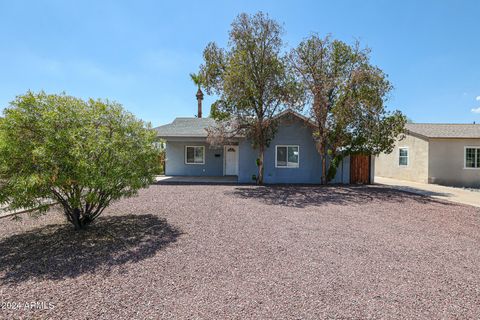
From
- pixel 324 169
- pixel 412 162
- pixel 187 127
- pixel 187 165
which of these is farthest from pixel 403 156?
pixel 187 127

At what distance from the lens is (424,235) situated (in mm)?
5598

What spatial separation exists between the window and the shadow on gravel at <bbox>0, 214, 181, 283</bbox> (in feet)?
63.7

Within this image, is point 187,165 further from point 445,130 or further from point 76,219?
point 445,130

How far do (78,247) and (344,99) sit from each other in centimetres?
1284

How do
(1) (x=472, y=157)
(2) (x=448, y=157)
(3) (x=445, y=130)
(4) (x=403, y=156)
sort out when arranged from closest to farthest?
(1) (x=472, y=157) → (2) (x=448, y=157) → (3) (x=445, y=130) → (4) (x=403, y=156)

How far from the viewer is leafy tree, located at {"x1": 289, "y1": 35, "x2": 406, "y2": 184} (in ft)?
41.0

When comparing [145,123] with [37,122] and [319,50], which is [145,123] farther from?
[319,50]

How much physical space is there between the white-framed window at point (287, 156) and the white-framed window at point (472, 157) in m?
11.4

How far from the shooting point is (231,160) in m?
17.7

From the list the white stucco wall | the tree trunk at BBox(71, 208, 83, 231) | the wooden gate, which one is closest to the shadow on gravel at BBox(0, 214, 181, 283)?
the tree trunk at BBox(71, 208, 83, 231)

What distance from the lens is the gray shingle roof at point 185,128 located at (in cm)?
1582

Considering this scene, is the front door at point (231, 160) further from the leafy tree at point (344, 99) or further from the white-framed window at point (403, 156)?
the white-framed window at point (403, 156)

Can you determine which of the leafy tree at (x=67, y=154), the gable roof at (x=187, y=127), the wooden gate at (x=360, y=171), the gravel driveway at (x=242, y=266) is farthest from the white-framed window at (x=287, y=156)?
the leafy tree at (x=67, y=154)

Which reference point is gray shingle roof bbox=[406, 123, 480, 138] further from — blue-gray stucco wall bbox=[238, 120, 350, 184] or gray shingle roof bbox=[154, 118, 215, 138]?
gray shingle roof bbox=[154, 118, 215, 138]
